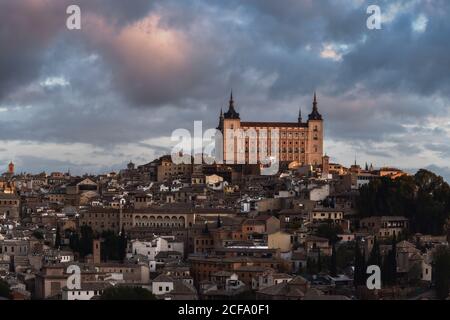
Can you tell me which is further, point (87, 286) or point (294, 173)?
point (294, 173)

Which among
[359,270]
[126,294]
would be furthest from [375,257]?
[126,294]

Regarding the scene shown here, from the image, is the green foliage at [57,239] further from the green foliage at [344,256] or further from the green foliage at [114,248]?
the green foliage at [344,256]

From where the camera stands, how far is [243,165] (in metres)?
70.6

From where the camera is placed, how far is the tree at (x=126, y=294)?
3362cm

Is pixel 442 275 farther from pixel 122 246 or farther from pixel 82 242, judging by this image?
pixel 82 242

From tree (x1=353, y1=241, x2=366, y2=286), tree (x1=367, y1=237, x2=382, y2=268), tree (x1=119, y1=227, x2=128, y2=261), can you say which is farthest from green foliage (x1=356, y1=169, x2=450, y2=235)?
tree (x1=119, y1=227, x2=128, y2=261)

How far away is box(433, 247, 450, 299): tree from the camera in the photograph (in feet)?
121

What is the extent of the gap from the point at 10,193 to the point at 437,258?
28290mm

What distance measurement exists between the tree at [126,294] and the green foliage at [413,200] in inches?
643

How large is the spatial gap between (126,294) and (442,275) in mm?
9594

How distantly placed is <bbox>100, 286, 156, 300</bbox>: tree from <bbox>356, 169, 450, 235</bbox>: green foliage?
1634cm

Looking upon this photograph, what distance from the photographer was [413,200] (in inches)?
1933
